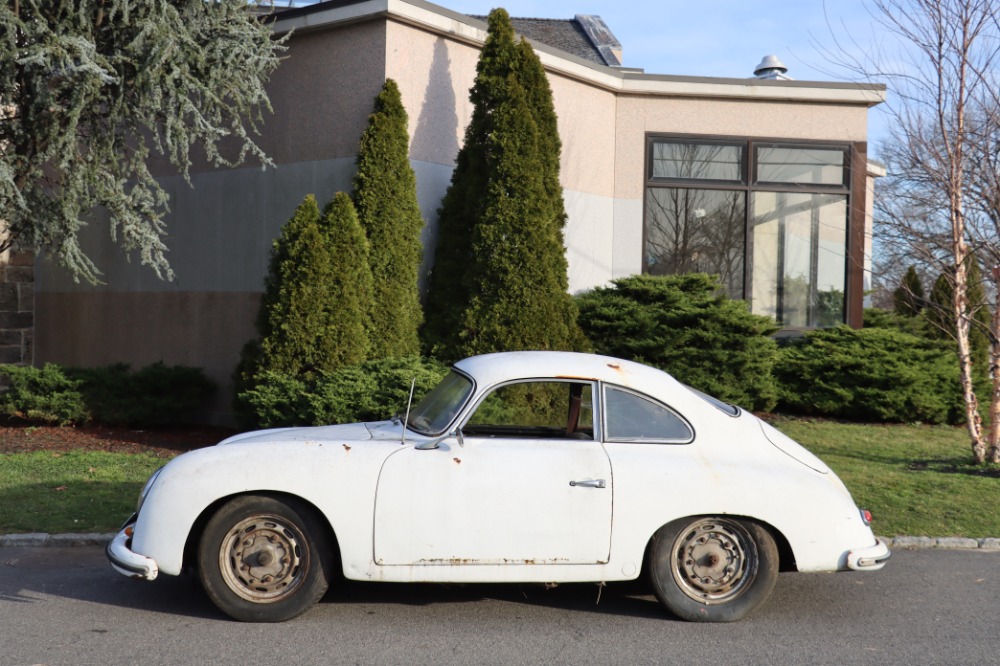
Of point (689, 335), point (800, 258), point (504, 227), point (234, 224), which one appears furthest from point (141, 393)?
point (800, 258)

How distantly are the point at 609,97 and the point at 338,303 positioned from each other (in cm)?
605

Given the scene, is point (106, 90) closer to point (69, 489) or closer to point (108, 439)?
point (108, 439)

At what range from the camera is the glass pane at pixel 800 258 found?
1512 cm

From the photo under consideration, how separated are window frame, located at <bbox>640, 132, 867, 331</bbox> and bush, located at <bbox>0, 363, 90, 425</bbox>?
8006 mm

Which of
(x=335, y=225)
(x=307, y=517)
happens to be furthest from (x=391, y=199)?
(x=307, y=517)

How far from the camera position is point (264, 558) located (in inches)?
218

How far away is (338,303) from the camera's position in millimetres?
10836

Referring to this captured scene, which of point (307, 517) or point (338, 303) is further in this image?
point (338, 303)

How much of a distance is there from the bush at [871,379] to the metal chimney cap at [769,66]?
507 cm

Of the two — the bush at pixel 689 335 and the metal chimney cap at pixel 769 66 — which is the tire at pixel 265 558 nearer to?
the bush at pixel 689 335

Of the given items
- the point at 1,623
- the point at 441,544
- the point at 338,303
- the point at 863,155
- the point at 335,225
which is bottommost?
the point at 1,623

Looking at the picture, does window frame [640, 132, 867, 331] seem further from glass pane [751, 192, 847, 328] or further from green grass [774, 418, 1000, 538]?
green grass [774, 418, 1000, 538]

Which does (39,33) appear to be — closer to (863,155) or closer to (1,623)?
(1,623)

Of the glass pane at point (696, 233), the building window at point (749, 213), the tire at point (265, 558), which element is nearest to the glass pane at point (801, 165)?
the building window at point (749, 213)
